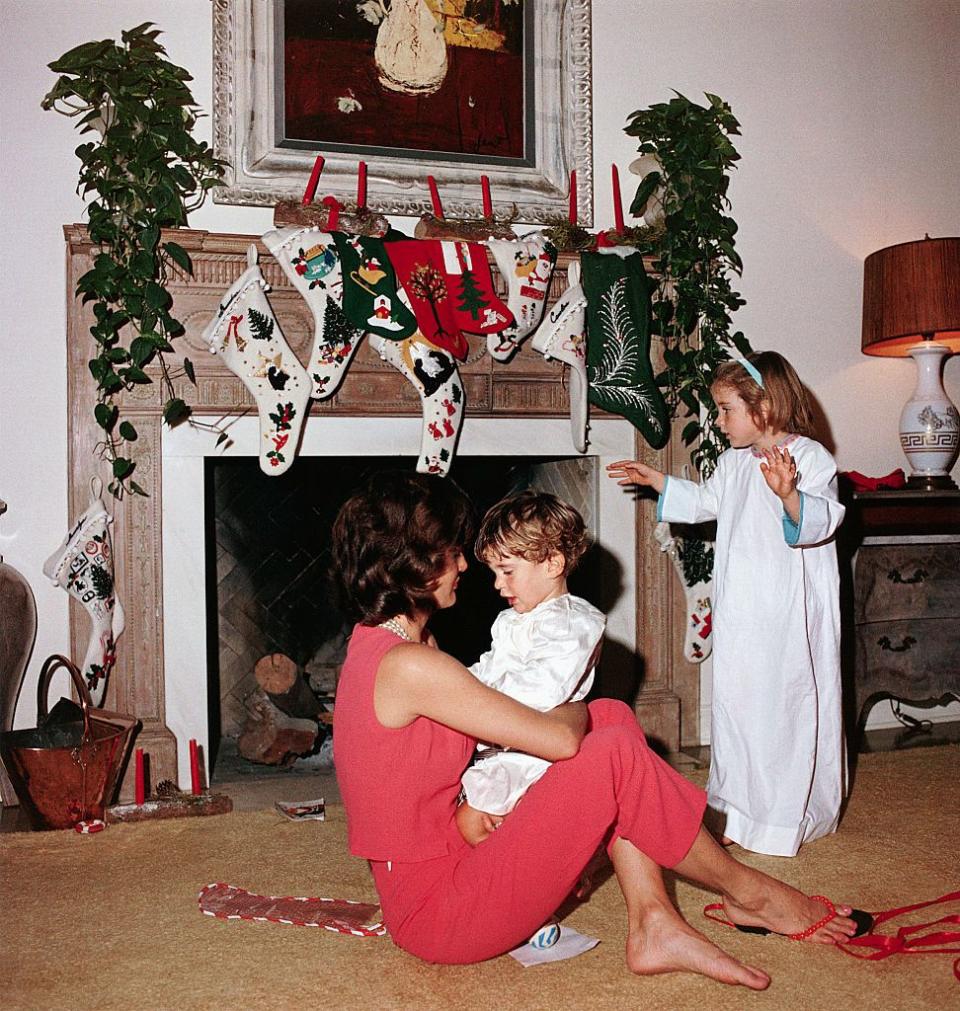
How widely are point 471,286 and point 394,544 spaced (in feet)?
4.95

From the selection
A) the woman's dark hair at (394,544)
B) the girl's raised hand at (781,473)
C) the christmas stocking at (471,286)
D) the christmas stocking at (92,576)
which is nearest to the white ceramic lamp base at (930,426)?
the girl's raised hand at (781,473)

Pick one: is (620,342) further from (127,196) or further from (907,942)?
(907,942)

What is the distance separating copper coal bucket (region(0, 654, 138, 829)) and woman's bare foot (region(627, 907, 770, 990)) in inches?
61.6

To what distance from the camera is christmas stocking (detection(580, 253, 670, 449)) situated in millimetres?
3182

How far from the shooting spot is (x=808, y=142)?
11.9ft

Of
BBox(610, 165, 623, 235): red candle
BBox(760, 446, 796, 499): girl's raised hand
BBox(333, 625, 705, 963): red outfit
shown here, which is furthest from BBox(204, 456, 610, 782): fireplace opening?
BBox(333, 625, 705, 963): red outfit

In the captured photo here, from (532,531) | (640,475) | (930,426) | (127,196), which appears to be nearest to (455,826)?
(532,531)

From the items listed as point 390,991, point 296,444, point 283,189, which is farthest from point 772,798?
point 283,189

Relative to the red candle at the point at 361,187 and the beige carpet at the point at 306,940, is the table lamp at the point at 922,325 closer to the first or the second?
the beige carpet at the point at 306,940

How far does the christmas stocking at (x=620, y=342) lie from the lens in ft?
10.4

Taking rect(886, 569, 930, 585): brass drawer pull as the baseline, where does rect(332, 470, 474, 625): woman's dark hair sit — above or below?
above

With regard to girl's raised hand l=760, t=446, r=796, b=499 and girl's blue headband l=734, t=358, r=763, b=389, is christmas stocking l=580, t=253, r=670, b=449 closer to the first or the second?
girl's blue headband l=734, t=358, r=763, b=389

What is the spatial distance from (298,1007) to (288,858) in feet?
2.51

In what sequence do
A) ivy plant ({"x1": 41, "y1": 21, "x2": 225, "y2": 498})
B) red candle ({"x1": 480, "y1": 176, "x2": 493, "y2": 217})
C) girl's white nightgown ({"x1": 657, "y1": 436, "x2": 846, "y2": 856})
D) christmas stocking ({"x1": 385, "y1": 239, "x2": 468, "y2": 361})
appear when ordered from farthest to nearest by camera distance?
red candle ({"x1": 480, "y1": 176, "x2": 493, "y2": 217}) → christmas stocking ({"x1": 385, "y1": 239, "x2": 468, "y2": 361}) → ivy plant ({"x1": 41, "y1": 21, "x2": 225, "y2": 498}) → girl's white nightgown ({"x1": 657, "y1": 436, "x2": 846, "y2": 856})
